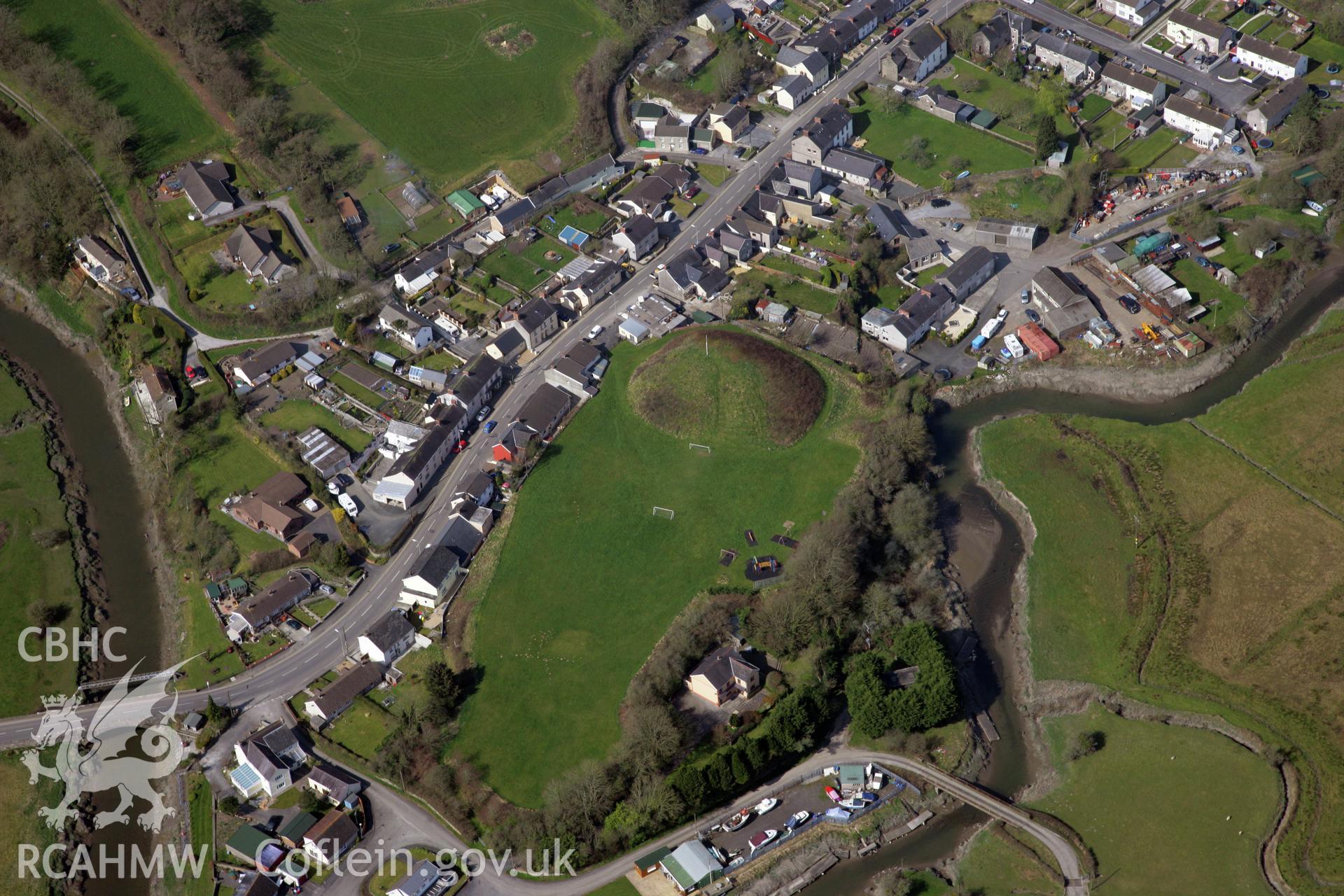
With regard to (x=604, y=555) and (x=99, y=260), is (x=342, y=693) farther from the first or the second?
(x=99, y=260)

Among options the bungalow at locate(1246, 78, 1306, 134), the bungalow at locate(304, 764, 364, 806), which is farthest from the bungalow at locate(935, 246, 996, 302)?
the bungalow at locate(304, 764, 364, 806)

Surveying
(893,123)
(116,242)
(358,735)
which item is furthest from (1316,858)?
(116,242)

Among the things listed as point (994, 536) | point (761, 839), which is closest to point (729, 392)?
point (994, 536)

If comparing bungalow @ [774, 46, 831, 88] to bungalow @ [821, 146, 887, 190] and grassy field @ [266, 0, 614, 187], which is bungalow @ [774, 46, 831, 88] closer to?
bungalow @ [821, 146, 887, 190]

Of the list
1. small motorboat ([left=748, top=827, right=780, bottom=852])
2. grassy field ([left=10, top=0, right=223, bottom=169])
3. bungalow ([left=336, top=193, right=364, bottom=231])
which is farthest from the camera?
grassy field ([left=10, top=0, right=223, bottom=169])

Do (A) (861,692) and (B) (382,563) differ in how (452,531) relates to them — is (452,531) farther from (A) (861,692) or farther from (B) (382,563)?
(A) (861,692)

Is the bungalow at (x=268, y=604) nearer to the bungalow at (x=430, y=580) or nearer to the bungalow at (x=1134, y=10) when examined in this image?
the bungalow at (x=430, y=580)
